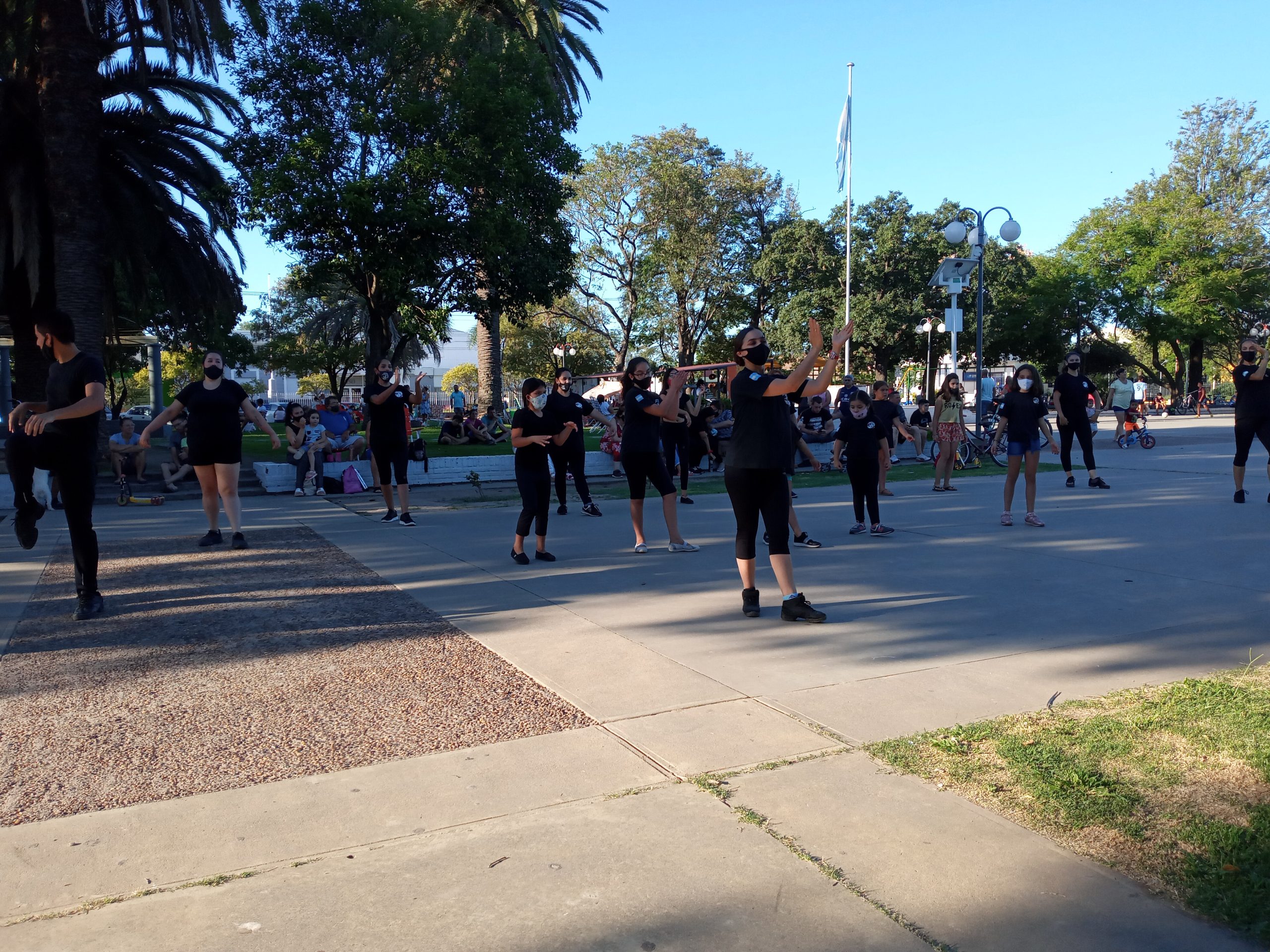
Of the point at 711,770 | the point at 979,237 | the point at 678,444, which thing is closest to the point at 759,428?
the point at 711,770

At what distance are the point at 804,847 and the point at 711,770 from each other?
69cm

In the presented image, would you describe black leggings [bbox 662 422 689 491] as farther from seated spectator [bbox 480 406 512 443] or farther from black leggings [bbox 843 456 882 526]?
seated spectator [bbox 480 406 512 443]

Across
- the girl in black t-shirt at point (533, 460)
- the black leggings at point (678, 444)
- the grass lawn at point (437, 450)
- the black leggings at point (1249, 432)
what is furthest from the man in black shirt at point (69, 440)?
the black leggings at point (1249, 432)

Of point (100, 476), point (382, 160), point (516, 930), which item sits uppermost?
point (382, 160)

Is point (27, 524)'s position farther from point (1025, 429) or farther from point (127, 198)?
point (127, 198)

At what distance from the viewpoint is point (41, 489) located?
8047 millimetres

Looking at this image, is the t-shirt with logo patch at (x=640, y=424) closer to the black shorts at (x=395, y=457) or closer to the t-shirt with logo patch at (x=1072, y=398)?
the black shorts at (x=395, y=457)

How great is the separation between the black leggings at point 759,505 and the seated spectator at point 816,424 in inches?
500

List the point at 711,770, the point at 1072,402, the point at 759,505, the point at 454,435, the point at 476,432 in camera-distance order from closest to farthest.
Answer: the point at 711,770
the point at 759,505
the point at 1072,402
the point at 476,432
the point at 454,435

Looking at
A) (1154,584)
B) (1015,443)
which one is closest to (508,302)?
(1015,443)

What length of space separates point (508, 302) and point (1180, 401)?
4201 cm

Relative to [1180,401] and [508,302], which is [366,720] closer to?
[508,302]

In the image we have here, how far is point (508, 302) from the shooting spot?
21781 millimetres

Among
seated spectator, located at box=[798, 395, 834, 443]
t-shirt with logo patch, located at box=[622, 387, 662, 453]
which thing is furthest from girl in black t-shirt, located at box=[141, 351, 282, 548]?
seated spectator, located at box=[798, 395, 834, 443]
